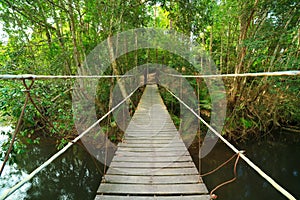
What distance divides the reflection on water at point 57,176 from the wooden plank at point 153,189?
4.25ft

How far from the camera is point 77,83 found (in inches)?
133

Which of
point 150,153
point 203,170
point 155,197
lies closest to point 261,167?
point 203,170

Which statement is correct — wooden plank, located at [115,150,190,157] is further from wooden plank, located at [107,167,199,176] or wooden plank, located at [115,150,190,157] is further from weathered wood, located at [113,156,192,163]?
wooden plank, located at [107,167,199,176]

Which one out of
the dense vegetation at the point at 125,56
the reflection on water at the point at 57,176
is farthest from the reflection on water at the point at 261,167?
the reflection on water at the point at 57,176

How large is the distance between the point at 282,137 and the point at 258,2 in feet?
10.6

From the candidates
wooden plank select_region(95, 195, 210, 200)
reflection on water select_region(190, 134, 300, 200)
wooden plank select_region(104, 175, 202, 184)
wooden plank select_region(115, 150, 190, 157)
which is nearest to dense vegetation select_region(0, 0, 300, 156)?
reflection on water select_region(190, 134, 300, 200)

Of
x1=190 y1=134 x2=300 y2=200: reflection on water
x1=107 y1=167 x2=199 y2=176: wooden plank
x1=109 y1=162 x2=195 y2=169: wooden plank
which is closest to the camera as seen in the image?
x1=107 y1=167 x2=199 y2=176: wooden plank

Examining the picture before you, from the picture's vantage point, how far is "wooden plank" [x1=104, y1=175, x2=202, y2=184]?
1.47 m

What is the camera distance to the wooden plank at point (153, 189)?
1.35 m

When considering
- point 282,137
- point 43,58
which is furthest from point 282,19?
point 43,58

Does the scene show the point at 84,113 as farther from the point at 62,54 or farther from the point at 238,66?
the point at 238,66

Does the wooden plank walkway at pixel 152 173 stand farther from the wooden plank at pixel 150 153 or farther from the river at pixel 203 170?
the river at pixel 203 170

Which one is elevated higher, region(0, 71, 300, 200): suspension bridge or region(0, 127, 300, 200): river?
region(0, 71, 300, 200): suspension bridge

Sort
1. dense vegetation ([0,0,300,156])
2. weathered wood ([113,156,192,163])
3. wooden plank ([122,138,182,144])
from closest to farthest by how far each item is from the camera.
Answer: weathered wood ([113,156,192,163]) < wooden plank ([122,138,182,144]) < dense vegetation ([0,0,300,156])
